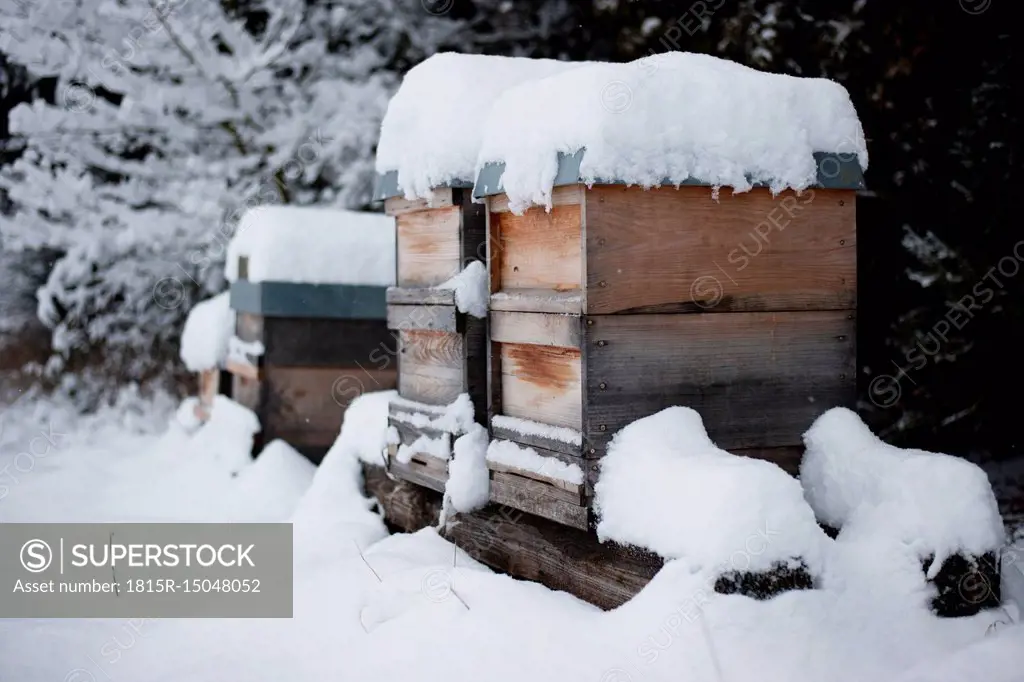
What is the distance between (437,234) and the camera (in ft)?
13.8

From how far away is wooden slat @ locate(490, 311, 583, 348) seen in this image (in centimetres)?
329

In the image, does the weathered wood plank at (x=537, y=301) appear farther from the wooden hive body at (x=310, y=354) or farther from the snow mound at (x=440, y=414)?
the wooden hive body at (x=310, y=354)

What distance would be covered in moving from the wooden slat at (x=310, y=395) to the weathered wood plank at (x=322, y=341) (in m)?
0.06

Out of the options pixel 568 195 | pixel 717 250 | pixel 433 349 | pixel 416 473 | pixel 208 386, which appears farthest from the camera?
pixel 208 386

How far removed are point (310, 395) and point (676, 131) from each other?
3374 millimetres

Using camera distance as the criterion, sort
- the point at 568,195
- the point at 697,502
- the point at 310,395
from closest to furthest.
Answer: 1. the point at 697,502
2. the point at 568,195
3. the point at 310,395

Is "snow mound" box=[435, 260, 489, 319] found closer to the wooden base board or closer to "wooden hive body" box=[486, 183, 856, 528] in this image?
→ "wooden hive body" box=[486, 183, 856, 528]

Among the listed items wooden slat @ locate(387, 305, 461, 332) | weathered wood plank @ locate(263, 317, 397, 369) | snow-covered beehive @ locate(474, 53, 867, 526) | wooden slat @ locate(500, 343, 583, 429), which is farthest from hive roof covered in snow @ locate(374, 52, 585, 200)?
weathered wood plank @ locate(263, 317, 397, 369)

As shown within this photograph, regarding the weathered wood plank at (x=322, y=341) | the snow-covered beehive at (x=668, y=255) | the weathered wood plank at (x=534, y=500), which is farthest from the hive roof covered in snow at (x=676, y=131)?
the weathered wood plank at (x=322, y=341)

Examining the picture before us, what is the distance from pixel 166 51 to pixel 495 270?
5.22m

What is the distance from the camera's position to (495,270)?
3812mm

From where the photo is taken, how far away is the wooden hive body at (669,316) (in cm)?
327

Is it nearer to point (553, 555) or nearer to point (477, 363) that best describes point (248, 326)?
point (477, 363)

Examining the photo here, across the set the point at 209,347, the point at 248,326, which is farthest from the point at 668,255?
the point at 209,347
